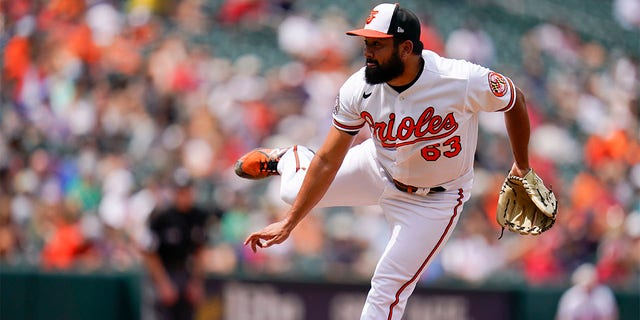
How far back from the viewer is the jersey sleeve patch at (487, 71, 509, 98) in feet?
17.2

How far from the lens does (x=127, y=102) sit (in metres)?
12.4

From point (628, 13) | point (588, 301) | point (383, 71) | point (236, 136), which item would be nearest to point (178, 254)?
point (236, 136)

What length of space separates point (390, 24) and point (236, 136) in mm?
6734

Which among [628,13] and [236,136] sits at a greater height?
[628,13]

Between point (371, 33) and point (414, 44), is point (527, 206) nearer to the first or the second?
point (414, 44)

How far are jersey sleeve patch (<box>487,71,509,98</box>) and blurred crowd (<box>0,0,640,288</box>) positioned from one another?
457 cm

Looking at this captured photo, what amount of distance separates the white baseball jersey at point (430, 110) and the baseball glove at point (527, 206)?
0.94 feet

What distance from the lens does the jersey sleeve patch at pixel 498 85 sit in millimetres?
5254

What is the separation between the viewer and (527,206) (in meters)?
5.60

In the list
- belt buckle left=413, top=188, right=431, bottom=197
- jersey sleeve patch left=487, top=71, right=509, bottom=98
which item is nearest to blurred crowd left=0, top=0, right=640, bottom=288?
belt buckle left=413, top=188, right=431, bottom=197

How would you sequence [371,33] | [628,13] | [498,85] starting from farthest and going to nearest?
[628,13] < [498,85] < [371,33]

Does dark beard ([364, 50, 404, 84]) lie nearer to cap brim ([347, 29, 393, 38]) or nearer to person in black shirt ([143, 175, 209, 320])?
cap brim ([347, 29, 393, 38])

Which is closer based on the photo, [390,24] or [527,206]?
[390,24]

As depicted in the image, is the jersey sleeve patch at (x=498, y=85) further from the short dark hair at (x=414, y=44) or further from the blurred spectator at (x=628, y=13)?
the blurred spectator at (x=628, y=13)
